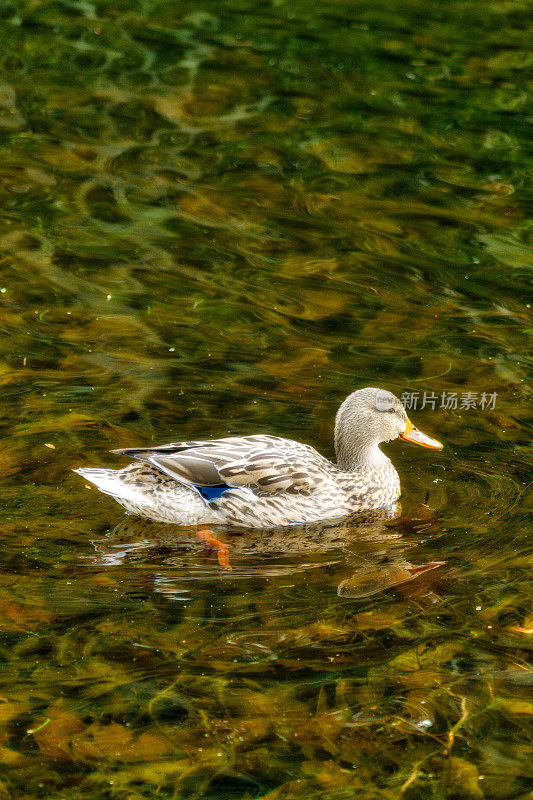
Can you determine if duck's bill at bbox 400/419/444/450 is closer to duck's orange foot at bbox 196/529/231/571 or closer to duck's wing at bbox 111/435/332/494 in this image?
duck's wing at bbox 111/435/332/494

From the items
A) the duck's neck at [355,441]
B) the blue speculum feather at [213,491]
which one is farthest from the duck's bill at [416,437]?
the blue speculum feather at [213,491]

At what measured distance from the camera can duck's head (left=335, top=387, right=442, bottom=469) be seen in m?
8.30

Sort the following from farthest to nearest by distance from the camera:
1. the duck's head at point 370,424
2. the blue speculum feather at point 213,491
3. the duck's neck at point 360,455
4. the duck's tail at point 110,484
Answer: the duck's neck at point 360,455
the duck's head at point 370,424
the blue speculum feather at point 213,491
the duck's tail at point 110,484

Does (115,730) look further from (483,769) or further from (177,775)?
(483,769)

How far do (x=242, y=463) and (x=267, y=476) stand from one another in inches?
7.9

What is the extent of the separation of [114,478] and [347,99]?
27.7 feet

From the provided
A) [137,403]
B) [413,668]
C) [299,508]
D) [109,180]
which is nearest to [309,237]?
[109,180]

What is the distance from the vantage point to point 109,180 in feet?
41.2

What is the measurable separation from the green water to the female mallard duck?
0.66 ft

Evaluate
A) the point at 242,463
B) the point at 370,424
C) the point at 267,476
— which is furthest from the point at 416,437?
the point at 242,463

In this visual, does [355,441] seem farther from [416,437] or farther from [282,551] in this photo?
[282,551]

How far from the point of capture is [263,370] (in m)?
9.30

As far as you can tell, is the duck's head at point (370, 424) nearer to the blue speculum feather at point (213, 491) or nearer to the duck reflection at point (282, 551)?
the duck reflection at point (282, 551)

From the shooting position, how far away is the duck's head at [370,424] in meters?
8.30
